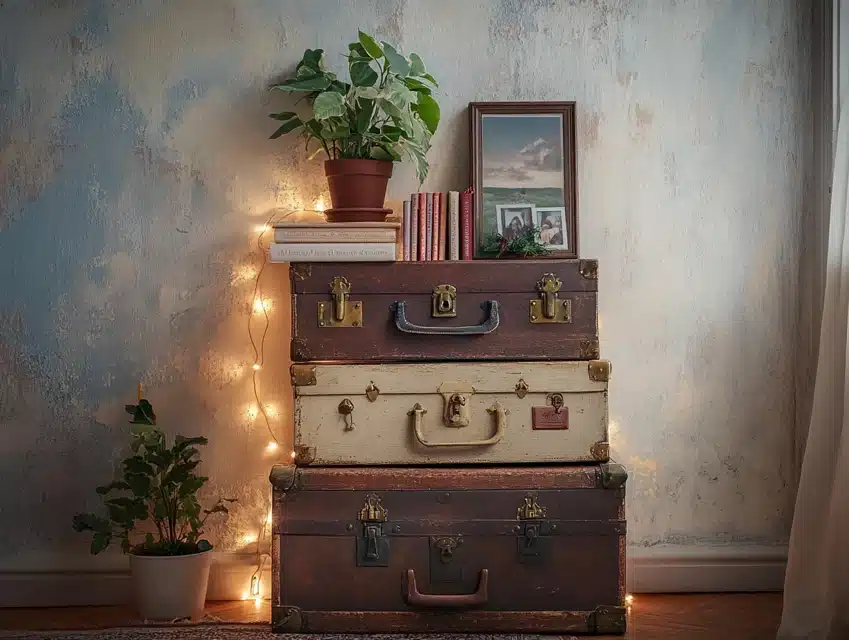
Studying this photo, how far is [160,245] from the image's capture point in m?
3.10

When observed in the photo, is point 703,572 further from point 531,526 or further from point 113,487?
point 113,487

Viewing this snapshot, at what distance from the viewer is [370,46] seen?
2.80 meters

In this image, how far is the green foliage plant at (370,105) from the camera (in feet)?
9.18

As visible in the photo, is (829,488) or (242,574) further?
(242,574)

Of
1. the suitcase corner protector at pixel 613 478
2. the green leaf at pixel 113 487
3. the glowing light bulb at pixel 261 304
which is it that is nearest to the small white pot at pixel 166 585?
the green leaf at pixel 113 487

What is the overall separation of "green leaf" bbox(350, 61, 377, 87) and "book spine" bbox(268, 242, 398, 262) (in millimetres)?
479

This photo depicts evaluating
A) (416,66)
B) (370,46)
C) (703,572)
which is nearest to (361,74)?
(370,46)

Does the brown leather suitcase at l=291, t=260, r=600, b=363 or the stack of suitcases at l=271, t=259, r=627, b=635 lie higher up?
the brown leather suitcase at l=291, t=260, r=600, b=363

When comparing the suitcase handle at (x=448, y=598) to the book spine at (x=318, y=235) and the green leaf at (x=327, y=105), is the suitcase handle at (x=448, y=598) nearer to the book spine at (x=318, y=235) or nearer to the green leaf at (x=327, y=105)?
the book spine at (x=318, y=235)

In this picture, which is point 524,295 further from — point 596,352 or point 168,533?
point 168,533

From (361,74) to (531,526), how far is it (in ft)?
4.36

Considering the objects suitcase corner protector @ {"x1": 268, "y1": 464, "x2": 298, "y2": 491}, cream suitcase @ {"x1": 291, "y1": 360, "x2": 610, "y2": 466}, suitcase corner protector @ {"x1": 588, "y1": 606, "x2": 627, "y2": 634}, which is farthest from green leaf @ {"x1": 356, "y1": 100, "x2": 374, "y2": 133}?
suitcase corner protector @ {"x1": 588, "y1": 606, "x2": 627, "y2": 634}

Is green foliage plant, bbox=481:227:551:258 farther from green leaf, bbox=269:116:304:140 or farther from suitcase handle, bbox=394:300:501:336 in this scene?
green leaf, bbox=269:116:304:140

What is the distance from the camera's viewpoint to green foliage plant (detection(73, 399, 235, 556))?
111 inches
